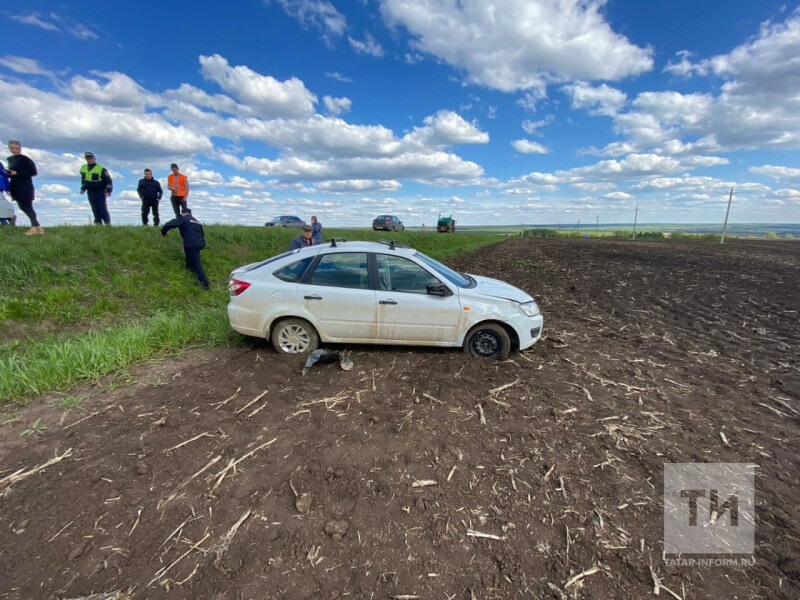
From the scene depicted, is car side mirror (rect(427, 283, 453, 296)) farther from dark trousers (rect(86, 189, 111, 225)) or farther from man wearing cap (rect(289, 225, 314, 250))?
dark trousers (rect(86, 189, 111, 225))

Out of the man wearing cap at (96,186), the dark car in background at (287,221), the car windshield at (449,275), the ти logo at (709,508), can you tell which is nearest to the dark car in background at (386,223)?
the dark car in background at (287,221)

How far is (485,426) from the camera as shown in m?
3.36

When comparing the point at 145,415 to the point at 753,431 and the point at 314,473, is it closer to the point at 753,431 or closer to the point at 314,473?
the point at 314,473

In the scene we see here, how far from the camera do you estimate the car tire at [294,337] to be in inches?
191

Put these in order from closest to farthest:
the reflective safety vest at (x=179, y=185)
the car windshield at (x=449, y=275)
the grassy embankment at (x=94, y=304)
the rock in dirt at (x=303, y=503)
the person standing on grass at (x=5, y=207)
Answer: the rock in dirt at (x=303, y=503), the grassy embankment at (x=94, y=304), the car windshield at (x=449, y=275), the person standing on grass at (x=5, y=207), the reflective safety vest at (x=179, y=185)

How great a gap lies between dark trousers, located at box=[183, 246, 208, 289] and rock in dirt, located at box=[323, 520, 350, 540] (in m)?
8.05

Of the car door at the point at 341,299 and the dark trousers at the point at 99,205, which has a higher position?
the dark trousers at the point at 99,205

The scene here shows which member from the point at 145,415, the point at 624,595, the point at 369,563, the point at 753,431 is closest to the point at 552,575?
the point at 624,595

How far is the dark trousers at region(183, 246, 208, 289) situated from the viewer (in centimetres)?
863

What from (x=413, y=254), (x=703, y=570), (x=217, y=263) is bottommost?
(x=703, y=570)

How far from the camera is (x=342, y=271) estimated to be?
489 cm

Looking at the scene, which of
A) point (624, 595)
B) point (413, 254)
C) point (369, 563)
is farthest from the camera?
point (413, 254)

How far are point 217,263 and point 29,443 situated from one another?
891 centimetres

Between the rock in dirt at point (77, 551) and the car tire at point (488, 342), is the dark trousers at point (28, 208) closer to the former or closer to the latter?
the rock in dirt at point (77, 551)
